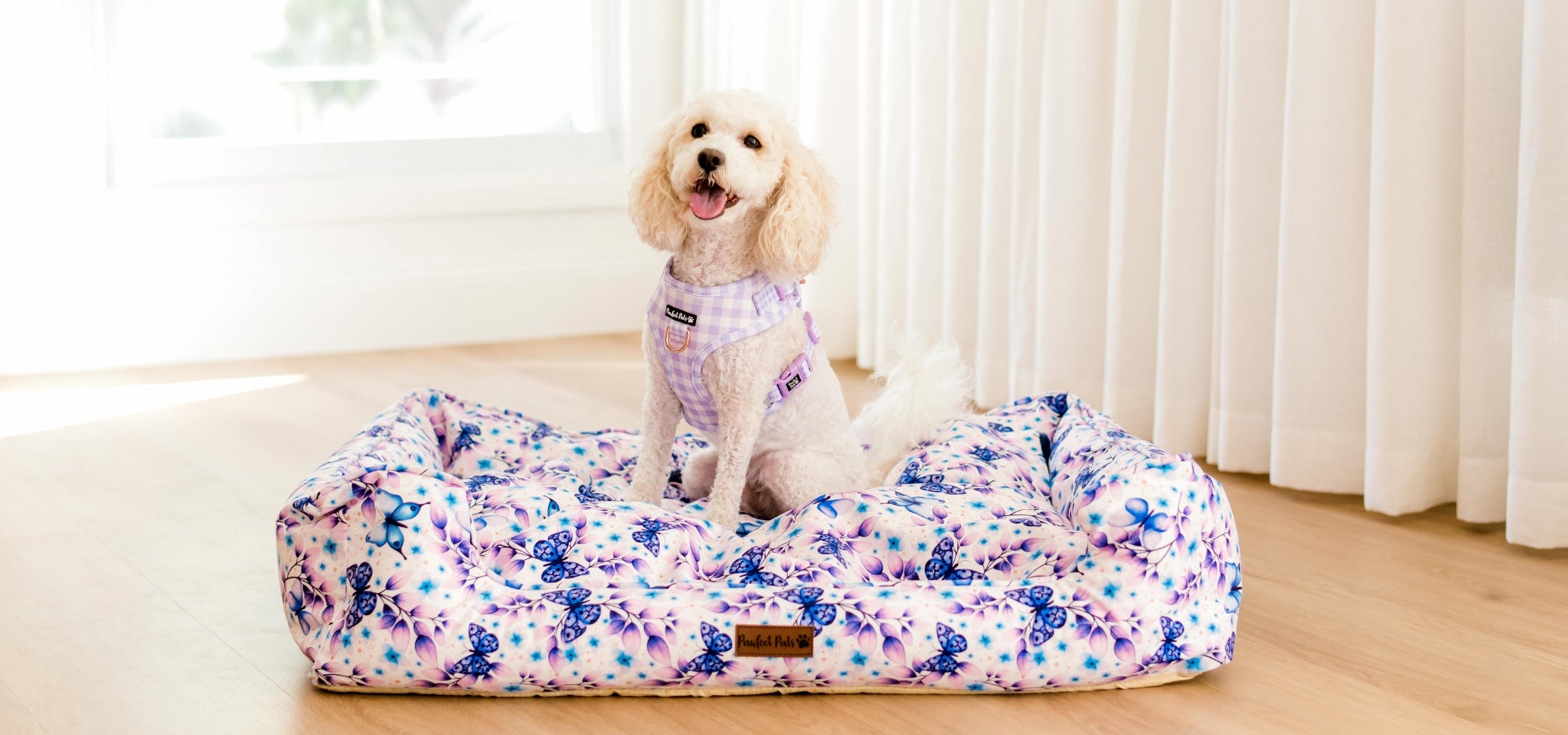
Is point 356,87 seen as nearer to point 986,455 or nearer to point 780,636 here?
point 986,455

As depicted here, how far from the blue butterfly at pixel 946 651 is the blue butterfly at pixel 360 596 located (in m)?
0.63

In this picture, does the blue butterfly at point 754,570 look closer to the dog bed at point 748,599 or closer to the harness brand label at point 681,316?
the dog bed at point 748,599

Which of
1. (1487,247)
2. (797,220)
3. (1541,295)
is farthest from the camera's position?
(1487,247)

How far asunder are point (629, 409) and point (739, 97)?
4.60ft

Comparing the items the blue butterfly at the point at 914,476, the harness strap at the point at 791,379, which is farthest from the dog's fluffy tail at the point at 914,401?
the harness strap at the point at 791,379

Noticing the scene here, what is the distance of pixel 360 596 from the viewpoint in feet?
5.49

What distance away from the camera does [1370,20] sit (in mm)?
2404

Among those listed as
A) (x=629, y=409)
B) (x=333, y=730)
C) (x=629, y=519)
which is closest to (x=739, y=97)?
(x=629, y=519)

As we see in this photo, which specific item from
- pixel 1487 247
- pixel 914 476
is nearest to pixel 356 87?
pixel 914 476

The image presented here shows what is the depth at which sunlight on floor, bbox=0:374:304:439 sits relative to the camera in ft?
10.3

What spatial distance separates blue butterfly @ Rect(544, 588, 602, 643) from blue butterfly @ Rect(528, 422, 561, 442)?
0.78 meters

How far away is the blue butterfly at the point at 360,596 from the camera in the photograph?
167 cm

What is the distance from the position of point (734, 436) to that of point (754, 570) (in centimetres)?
27

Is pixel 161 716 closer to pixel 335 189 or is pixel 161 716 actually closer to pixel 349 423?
pixel 349 423
